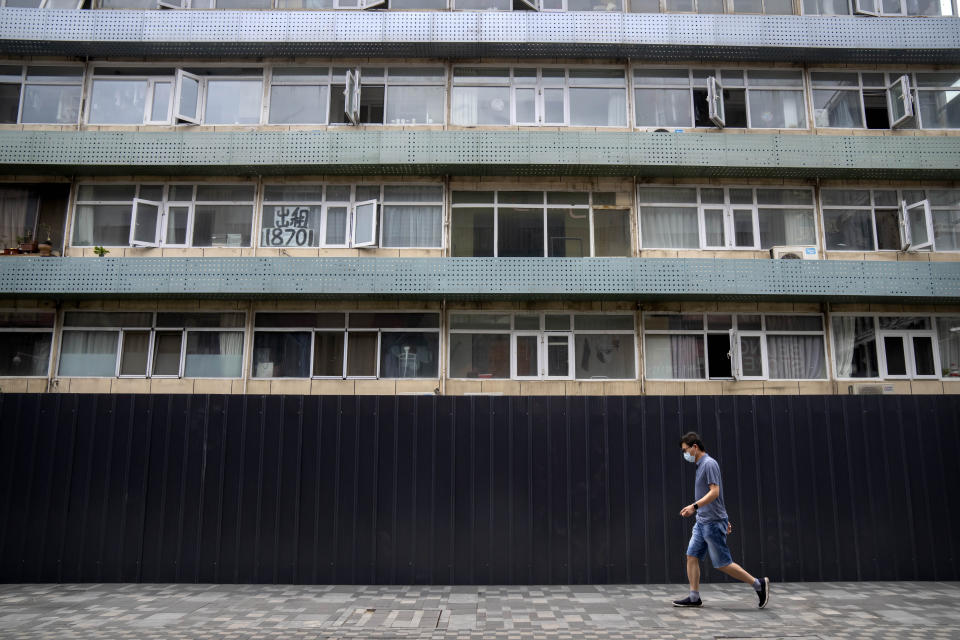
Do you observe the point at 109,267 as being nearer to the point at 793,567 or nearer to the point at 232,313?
the point at 232,313

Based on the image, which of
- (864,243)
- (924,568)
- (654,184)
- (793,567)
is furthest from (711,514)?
(864,243)

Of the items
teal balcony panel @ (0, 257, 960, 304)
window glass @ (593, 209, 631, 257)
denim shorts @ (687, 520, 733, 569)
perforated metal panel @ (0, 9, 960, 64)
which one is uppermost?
perforated metal panel @ (0, 9, 960, 64)

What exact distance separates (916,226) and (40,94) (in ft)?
65.5

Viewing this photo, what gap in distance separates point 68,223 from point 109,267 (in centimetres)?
198

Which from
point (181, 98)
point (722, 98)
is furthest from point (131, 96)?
point (722, 98)

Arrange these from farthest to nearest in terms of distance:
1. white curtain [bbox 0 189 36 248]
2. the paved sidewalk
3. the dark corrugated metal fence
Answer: white curtain [bbox 0 189 36 248] → the dark corrugated metal fence → the paved sidewalk

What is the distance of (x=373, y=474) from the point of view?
9.67 metres

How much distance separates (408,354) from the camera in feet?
43.5

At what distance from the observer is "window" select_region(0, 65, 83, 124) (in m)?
14.0

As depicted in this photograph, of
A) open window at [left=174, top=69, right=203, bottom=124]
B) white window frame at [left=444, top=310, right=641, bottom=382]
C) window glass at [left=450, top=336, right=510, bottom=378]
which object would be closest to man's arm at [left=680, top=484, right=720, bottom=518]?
white window frame at [left=444, top=310, right=641, bottom=382]

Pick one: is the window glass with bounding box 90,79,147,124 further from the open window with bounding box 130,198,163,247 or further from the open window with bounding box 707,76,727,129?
the open window with bounding box 707,76,727,129

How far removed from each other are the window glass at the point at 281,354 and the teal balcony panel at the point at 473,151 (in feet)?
12.0

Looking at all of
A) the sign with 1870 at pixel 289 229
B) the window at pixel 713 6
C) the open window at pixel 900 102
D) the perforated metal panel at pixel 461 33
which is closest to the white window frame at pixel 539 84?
the perforated metal panel at pixel 461 33

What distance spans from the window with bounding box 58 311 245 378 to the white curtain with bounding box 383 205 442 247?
12.2 ft
